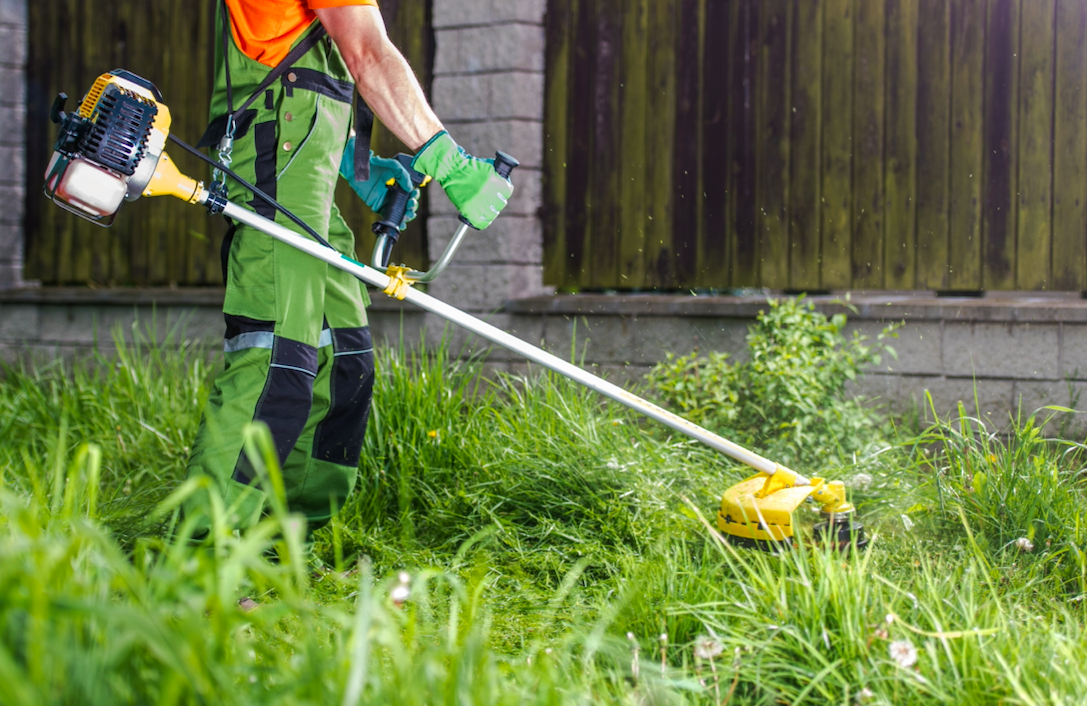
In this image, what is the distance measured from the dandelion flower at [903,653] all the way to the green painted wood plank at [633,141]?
9.00 ft

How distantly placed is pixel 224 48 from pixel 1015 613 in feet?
7.37

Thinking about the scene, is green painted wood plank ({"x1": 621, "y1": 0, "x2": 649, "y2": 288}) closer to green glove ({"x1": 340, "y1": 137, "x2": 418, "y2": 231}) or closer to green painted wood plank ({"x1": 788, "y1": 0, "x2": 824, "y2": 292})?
green painted wood plank ({"x1": 788, "y1": 0, "x2": 824, "y2": 292})

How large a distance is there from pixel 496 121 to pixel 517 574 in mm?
2331

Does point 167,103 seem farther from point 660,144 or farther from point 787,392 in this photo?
point 787,392

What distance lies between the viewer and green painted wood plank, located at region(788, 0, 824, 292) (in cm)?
376

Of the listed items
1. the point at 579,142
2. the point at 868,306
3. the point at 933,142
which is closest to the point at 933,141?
the point at 933,142

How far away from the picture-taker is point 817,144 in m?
3.77

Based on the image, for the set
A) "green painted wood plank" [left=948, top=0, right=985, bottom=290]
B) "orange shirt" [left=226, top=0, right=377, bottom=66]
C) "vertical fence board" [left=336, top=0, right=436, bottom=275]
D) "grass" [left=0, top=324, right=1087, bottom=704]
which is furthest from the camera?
"vertical fence board" [left=336, top=0, right=436, bottom=275]

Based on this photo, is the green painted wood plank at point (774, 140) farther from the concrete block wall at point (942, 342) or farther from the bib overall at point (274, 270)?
the bib overall at point (274, 270)

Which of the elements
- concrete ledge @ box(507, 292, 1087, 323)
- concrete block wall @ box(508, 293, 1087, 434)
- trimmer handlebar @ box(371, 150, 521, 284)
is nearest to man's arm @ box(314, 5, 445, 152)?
trimmer handlebar @ box(371, 150, 521, 284)

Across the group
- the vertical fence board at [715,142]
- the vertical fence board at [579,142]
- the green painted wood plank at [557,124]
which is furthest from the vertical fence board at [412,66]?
the vertical fence board at [715,142]

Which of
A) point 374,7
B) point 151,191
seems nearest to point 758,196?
point 374,7

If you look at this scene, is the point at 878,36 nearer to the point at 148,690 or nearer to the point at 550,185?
the point at 550,185

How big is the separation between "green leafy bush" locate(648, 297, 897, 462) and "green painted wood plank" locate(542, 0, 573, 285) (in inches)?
41.1
